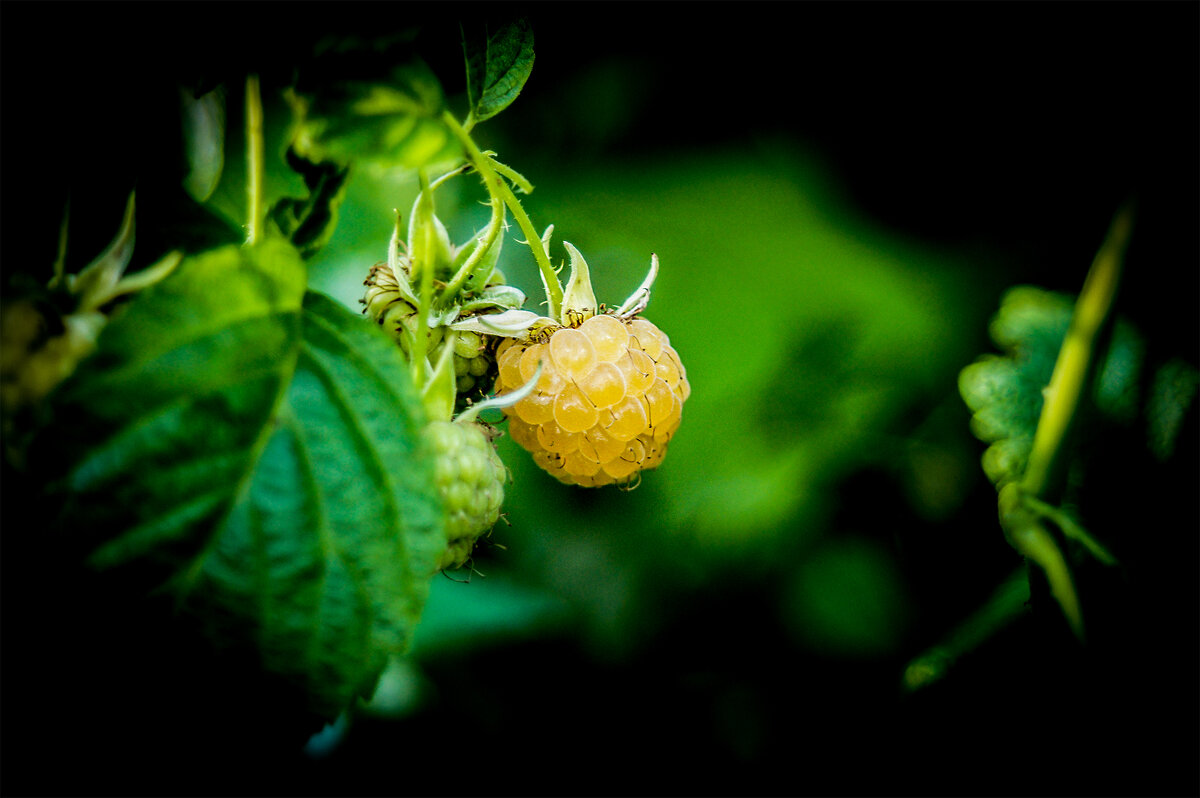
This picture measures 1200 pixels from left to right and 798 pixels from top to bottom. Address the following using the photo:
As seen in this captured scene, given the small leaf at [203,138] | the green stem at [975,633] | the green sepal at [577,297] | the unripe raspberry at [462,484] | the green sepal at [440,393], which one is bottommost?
the green stem at [975,633]

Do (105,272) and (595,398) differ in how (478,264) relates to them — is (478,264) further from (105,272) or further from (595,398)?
(105,272)

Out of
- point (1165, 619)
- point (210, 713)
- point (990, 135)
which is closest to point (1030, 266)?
point (990, 135)

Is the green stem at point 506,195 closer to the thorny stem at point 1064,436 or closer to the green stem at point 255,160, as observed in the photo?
the green stem at point 255,160

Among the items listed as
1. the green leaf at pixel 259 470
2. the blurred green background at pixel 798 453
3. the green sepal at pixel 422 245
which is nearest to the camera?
the green leaf at pixel 259 470

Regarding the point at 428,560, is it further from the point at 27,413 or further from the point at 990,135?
the point at 990,135

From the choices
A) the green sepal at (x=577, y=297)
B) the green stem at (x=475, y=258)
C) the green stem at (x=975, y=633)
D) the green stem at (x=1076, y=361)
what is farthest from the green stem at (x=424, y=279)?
the green stem at (x=975, y=633)

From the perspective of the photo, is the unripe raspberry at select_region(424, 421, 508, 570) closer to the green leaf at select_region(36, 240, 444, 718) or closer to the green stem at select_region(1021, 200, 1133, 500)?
the green leaf at select_region(36, 240, 444, 718)

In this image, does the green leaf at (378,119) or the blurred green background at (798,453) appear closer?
the green leaf at (378,119)

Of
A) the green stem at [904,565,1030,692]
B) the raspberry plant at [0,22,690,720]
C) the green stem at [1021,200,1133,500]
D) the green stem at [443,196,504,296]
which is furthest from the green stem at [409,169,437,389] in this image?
the green stem at [904,565,1030,692]

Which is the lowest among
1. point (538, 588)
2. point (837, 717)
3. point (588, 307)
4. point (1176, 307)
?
point (538, 588)
